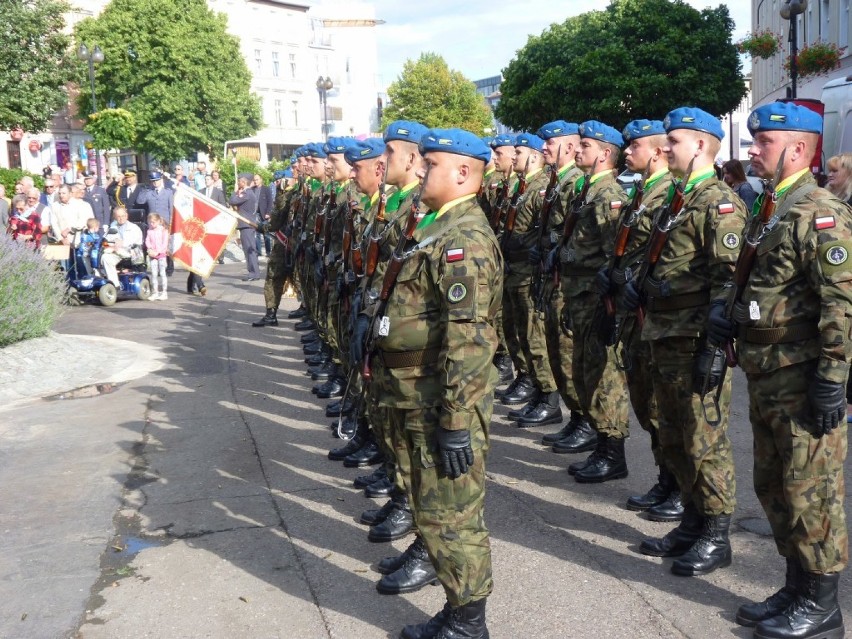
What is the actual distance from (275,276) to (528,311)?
5.60 m

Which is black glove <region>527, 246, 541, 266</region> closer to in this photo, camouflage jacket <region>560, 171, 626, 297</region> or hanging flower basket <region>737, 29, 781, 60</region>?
camouflage jacket <region>560, 171, 626, 297</region>

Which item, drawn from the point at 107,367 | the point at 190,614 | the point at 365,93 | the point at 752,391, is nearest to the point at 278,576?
the point at 190,614

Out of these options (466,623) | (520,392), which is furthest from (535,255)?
(466,623)

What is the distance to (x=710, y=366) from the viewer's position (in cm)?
441

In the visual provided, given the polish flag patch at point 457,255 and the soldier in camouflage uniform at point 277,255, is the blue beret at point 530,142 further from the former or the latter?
the polish flag patch at point 457,255

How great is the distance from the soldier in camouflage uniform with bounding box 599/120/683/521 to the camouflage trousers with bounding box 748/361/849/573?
1.16 meters

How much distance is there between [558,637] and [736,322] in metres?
1.52

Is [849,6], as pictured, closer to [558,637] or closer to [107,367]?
[107,367]

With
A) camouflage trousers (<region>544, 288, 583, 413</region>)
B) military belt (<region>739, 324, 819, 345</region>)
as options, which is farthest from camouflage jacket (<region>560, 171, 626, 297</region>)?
military belt (<region>739, 324, 819, 345</region>)

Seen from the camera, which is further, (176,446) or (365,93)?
(365,93)

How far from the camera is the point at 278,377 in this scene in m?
9.89

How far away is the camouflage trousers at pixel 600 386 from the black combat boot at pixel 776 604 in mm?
2015

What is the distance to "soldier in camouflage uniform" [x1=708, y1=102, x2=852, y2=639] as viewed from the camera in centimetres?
371

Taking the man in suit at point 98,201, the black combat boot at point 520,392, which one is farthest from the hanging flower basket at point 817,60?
the black combat boot at point 520,392
